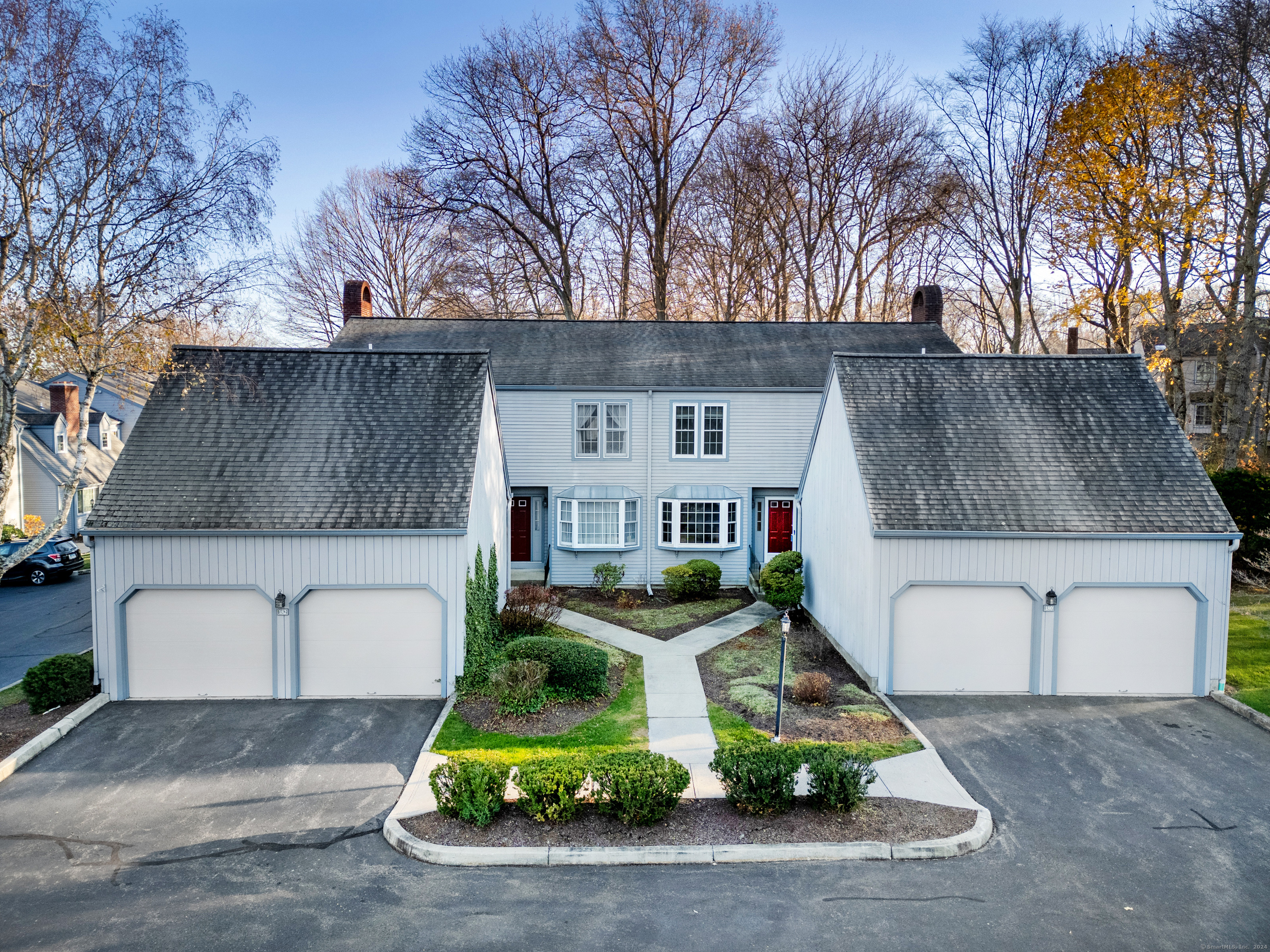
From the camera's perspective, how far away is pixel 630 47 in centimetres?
3080

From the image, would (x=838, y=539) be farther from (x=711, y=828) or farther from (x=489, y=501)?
(x=711, y=828)

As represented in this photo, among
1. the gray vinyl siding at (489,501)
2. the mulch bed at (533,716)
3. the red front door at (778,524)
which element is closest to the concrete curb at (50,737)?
the mulch bed at (533,716)

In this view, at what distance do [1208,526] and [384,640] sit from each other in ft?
45.5

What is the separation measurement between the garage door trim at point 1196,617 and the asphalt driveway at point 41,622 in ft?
54.3

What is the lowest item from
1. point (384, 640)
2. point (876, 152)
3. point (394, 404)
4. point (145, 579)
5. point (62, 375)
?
point (384, 640)

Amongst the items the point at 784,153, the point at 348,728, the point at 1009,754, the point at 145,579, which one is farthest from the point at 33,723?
the point at 784,153

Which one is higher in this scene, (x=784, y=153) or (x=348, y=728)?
(x=784, y=153)

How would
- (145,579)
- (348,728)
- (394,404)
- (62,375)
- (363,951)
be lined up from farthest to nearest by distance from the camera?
1. (62,375)
2. (394,404)
3. (145,579)
4. (348,728)
5. (363,951)

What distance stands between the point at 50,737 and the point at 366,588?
15.3ft

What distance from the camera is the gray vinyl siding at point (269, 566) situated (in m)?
12.1

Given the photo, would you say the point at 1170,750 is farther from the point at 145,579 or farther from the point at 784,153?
the point at 784,153

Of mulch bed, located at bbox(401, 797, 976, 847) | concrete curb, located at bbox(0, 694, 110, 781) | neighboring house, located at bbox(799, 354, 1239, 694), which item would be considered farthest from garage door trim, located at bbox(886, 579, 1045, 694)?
concrete curb, located at bbox(0, 694, 110, 781)

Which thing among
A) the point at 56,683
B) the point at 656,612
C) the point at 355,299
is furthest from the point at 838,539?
the point at 355,299

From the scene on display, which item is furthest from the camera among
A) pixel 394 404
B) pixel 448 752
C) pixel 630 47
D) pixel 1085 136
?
pixel 630 47
